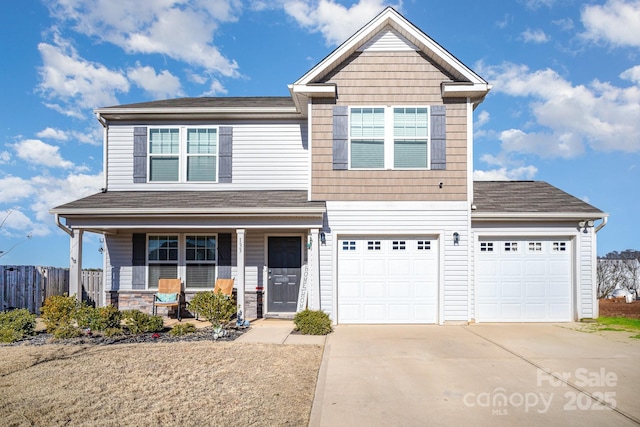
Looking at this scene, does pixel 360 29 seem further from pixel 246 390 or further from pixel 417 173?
pixel 246 390

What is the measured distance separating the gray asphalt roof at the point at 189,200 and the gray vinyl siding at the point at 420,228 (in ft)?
2.47

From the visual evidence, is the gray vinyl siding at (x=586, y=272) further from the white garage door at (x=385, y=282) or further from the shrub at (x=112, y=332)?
the shrub at (x=112, y=332)

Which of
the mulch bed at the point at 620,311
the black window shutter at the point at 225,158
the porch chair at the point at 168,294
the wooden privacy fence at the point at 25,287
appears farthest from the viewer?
the wooden privacy fence at the point at 25,287

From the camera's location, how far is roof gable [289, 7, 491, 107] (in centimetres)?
1123

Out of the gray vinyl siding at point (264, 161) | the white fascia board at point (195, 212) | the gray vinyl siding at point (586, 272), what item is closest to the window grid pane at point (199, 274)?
the gray vinyl siding at point (264, 161)

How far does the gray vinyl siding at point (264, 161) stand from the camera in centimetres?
1276

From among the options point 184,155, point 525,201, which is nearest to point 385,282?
point 525,201

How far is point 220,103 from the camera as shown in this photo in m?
13.5

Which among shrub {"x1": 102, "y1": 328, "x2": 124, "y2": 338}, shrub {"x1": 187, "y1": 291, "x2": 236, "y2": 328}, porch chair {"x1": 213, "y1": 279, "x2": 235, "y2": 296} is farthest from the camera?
porch chair {"x1": 213, "y1": 279, "x2": 235, "y2": 296}

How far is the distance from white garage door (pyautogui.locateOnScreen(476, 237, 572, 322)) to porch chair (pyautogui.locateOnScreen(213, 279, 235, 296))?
6248 mm

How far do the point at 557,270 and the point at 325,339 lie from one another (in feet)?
21.1

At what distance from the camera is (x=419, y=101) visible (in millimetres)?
11555

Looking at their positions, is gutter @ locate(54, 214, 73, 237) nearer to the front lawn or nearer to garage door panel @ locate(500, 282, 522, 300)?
garage door panel @ locate(500, 282, 522, 300)

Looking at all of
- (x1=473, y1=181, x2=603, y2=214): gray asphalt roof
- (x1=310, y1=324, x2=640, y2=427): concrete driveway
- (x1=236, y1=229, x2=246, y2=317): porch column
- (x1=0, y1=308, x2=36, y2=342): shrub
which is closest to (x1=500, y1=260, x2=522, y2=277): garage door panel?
(x1=473, y1=181, x2=603, y2=214): gray asphalt roof
